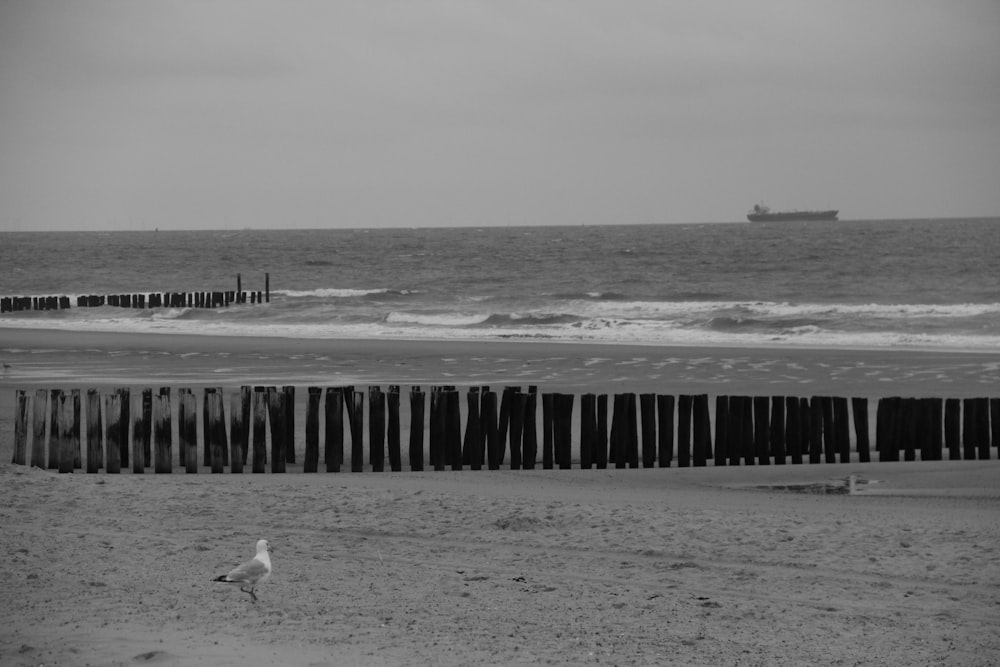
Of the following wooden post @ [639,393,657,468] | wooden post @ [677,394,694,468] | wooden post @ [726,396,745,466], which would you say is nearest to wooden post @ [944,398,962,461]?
wooden post @ [726,396,745,466]

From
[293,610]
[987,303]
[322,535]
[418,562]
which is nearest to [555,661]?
[293,610]

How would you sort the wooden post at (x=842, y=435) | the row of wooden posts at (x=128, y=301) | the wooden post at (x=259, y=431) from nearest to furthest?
the wooden post at (x=259, y=431)
the wooden post at (x=842, y=435)
the row of wooden posts at (x=128, y=301)

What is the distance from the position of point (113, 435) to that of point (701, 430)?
19.3 ft

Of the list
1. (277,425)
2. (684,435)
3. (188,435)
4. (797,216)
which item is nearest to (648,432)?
(684,435)

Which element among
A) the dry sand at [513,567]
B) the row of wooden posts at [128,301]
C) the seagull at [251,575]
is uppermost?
the row of wooden posts at [128,301]

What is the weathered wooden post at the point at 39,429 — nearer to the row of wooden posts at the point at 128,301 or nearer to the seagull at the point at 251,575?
the seagull at the point at 251,575

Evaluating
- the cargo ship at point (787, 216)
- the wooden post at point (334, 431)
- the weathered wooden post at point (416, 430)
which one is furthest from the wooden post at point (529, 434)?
the cargo ship at point (787, 216)

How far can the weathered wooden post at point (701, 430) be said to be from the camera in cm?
1168

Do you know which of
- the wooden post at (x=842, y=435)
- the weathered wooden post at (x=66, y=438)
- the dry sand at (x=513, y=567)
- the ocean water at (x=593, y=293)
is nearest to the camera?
the dry sand at (x=513, y=567)

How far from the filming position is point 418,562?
7949 millimetres

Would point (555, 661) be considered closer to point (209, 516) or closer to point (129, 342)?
point (209, 516)

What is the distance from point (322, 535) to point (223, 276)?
58482 millimetres

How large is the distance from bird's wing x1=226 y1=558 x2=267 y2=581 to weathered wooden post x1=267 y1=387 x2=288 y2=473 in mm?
4580

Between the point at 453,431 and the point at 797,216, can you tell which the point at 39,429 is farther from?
the point at 797,216
